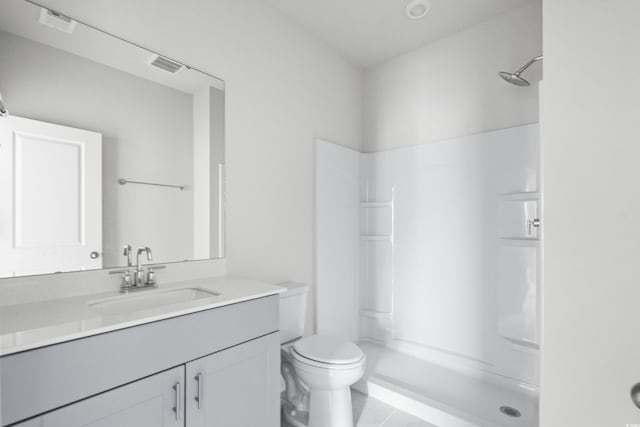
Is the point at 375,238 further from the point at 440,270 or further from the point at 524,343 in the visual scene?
the point at 524,343

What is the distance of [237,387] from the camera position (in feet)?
4.07

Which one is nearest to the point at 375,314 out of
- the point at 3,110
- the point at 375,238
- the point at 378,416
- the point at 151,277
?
the point at 375,238

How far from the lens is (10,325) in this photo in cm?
90

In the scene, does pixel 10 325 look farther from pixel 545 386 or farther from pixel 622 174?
pixel 622 174

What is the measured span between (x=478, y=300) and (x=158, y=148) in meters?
2.36

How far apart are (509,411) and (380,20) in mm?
2754

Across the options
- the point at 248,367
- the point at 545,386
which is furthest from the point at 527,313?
the point at 248,367

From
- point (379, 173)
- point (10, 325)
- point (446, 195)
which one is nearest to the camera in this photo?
point (10, 325)

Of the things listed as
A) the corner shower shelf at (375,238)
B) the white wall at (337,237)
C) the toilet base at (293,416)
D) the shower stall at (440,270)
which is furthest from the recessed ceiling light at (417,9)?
the toilet base at (293,416)

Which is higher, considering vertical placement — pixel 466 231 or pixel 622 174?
pixel 622 174

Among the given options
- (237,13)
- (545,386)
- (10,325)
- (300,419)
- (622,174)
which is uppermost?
(237,13)

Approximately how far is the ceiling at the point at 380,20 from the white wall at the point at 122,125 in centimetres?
117

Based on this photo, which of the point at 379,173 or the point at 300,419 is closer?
the point at 300,419

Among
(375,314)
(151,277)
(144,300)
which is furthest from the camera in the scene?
(375,314)
